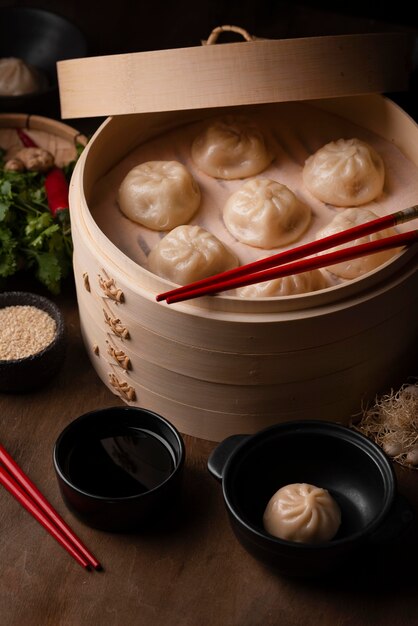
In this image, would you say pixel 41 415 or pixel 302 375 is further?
pixel 41 415

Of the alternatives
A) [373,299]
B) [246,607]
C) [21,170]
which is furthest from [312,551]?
[21,170]

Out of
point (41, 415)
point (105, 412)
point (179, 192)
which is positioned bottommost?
point (41, 415)

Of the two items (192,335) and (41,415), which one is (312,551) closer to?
(192,335)

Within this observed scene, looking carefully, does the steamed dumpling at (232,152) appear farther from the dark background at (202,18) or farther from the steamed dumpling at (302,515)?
the dark background at (202,18)

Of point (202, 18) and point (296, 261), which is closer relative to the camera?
point (296, 261)

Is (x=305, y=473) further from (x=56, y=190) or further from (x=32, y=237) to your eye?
(x=56, y=190)

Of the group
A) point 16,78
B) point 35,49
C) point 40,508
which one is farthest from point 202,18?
point 40,508

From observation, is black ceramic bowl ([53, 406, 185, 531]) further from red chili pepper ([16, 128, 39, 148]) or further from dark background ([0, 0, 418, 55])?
dark background ([0, 0, 418, 55])
